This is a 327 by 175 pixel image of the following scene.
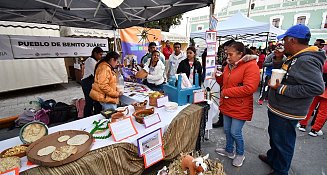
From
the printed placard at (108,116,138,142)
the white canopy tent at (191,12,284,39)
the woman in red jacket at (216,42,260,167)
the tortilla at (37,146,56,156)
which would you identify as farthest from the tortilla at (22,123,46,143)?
the white canopy tent at (191,12,284,39)

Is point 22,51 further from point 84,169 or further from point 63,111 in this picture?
point 84,169

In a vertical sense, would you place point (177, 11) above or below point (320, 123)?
above

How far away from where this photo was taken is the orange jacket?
2084mm

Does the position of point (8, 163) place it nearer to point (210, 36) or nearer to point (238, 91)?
point (238, 91)

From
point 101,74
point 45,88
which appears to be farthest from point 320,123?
point 45,88

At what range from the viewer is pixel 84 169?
111 centimetres

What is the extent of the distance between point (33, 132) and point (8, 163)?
0.35 metres

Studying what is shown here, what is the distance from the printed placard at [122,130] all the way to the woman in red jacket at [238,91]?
43.7 inches

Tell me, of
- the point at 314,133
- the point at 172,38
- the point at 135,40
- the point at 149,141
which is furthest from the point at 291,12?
the point at 149,141

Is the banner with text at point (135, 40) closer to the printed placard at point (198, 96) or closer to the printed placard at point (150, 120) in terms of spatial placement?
the printed placard at point (198, 96)

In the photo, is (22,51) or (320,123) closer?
(320,123)

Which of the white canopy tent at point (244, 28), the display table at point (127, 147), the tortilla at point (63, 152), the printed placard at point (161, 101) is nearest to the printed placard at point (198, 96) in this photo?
the display table at point (127, 147)

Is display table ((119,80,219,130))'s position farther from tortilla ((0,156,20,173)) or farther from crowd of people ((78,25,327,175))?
tortilla ((0,156,20,173))

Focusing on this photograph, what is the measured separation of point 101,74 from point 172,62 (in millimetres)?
2226
